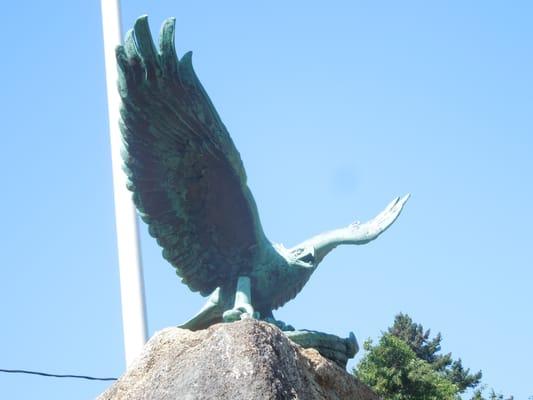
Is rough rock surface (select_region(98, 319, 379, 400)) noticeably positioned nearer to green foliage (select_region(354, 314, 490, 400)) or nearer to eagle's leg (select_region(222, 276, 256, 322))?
eagle's leg (select_region(222, 276, 256, 322))

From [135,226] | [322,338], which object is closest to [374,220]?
Result: [322,338]

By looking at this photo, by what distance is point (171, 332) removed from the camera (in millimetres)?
7023

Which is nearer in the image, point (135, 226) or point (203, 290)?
point (203, 290)

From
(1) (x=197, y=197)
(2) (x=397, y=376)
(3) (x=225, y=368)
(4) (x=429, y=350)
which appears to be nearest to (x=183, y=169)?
(1) (x=197, y=197)

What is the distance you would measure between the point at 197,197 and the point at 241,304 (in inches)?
33.5

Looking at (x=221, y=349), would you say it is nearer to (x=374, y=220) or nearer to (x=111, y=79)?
(x=374, y=220)

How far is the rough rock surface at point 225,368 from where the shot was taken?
6.29 m

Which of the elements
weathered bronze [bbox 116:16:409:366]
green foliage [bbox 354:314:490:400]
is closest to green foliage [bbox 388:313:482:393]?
green foliage [bbox 354:314:490:400]

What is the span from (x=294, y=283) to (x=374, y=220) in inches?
35.0

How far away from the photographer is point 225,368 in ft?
21.0

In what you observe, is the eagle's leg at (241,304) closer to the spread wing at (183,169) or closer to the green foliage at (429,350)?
the spread wing at (183,169)

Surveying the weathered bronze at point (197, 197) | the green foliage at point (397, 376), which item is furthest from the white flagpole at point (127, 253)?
the green foliage at point (397, 376)

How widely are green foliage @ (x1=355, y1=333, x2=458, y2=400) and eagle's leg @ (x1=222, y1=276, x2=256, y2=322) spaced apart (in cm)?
1047

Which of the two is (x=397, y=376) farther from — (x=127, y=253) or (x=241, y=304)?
(x=241, y=304)
